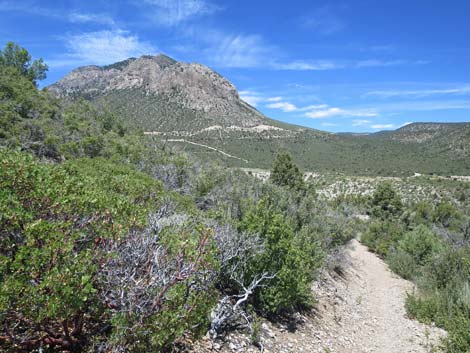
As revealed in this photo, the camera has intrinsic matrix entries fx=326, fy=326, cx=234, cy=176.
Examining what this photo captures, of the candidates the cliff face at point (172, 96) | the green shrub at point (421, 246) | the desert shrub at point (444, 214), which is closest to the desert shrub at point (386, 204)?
the desert shrub at point (444, 214)

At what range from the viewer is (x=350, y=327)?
31.6 feet

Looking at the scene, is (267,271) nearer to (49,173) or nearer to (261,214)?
(261,214)

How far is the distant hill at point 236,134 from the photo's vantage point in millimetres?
75750

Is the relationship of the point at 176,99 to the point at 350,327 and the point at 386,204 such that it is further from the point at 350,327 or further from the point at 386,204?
the point at 350,327

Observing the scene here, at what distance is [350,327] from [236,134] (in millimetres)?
92005

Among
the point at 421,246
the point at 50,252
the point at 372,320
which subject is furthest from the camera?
the point at 421,246

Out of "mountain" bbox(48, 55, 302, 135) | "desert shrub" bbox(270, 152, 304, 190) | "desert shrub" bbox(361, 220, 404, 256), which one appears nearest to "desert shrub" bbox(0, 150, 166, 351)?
"desert shrub" bbox(270, 152, 304, 190)

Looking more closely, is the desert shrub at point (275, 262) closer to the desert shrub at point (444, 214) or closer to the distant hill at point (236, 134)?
the desert shrub at point (444, 214)

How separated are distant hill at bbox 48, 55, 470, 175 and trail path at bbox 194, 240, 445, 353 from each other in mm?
48880

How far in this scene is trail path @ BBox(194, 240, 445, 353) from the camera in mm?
6945

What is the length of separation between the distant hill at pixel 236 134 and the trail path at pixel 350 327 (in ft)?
160

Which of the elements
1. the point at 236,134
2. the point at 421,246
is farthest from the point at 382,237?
the point at 236,134

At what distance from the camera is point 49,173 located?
4.52 metres

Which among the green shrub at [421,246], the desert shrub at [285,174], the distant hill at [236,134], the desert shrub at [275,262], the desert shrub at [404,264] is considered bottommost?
the desert shrub at [404,264]
